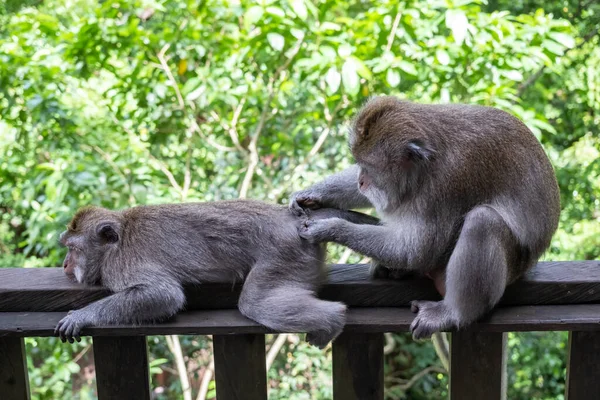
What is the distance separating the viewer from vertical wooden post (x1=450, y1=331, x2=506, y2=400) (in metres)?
1.96

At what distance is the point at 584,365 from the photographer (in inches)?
78.0

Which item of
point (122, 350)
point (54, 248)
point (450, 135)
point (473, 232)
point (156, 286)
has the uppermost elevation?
point (450, 135)

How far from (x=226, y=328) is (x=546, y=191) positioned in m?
1.22

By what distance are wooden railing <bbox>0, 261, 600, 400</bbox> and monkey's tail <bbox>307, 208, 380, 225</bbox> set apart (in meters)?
0.38

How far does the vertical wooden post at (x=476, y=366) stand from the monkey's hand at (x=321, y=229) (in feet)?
1.70

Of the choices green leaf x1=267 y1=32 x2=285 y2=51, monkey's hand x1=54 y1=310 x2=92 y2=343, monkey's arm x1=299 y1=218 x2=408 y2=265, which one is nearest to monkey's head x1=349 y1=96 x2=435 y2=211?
monkey's arm x1=299 y1=218 x2=408 y2=265

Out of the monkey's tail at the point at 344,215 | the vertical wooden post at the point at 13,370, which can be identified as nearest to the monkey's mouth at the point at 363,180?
the monkey's tail at the point at 344,215

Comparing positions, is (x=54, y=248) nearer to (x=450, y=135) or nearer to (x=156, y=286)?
(x=156, y=286)

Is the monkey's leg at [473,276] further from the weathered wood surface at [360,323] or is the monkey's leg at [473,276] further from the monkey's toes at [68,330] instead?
the monkey's toes at [68,330]

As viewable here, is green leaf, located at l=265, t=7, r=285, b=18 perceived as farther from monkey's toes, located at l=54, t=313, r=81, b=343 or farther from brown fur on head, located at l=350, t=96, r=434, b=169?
monkey's toes, located at l=54, t=313, r=81, b=343

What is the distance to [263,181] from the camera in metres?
5.02

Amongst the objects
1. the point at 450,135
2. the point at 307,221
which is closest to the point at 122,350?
the point at 307,221

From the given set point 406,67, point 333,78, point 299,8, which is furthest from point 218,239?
point 406,67

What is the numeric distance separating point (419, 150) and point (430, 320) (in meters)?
0.57
